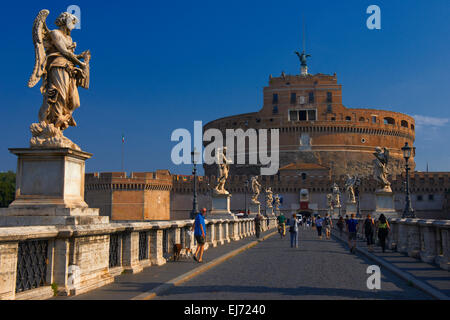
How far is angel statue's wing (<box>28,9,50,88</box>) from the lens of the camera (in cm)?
789

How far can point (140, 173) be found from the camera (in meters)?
83.0

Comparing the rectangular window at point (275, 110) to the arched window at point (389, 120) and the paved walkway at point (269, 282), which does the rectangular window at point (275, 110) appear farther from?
the paved walkway at point (269, 282)

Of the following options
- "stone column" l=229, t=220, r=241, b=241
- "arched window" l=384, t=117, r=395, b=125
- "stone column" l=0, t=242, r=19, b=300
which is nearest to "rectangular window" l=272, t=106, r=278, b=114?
"arched window" l=384, t=117, r=395, b=125

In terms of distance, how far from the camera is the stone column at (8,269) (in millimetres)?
5699

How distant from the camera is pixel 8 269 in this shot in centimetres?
580

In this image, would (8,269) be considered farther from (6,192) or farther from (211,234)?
(6,192)

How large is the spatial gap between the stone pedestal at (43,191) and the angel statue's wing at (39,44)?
48.8 inches

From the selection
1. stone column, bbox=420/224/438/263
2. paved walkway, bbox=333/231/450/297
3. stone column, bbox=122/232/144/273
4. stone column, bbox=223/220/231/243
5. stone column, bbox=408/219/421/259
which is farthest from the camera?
stone column, bbox=223/220/231/243

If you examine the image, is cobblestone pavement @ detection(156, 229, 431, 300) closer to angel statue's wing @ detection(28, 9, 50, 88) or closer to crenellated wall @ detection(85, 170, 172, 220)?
angel statue's wing @ detection(28, 9, 50, 88)

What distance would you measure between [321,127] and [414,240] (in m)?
81.3

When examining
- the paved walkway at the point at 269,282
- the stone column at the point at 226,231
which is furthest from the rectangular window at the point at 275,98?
the paved walkway at the point at 269,282
